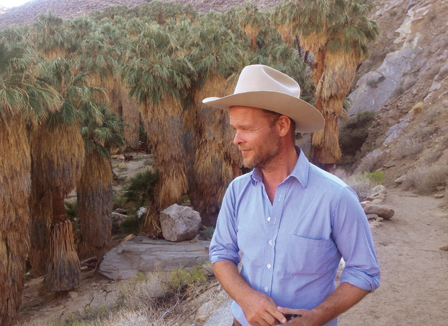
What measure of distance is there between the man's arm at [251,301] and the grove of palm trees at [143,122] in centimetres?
802

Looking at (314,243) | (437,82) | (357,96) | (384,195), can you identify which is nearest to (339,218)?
(314,243)

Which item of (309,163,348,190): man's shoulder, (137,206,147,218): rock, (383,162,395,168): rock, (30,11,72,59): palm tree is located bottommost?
(137,206,147,218): rock

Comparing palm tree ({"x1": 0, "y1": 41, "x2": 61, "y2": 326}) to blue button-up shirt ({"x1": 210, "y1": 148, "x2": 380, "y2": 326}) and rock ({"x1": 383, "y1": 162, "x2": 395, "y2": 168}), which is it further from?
rock ({"x1": 383, "y1": 162, "x2": 395, "y2": 168})

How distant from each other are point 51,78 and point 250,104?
1056cm

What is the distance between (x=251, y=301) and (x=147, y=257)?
40.9 feet

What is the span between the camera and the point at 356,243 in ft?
6.19

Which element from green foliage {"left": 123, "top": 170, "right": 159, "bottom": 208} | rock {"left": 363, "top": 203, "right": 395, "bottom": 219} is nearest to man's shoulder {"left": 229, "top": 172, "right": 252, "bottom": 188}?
rock {"left": 363, "top": 203, "right": 395, "bottom": 219}

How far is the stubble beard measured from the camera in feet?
6.98

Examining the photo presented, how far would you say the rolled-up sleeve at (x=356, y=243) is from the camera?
1875mm

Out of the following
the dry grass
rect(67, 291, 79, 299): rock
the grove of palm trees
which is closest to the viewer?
the dry grass

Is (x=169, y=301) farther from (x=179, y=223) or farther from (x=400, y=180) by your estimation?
(x=400, y=180)

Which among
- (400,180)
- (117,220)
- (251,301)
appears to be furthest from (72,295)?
(251,301)

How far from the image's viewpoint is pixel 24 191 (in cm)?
927

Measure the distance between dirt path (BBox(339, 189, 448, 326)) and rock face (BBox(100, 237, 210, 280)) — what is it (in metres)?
6.66
